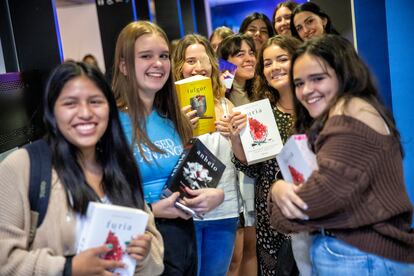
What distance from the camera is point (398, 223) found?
156 cm

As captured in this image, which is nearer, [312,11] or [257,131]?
[257,131]

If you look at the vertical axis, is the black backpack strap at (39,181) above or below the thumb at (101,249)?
above

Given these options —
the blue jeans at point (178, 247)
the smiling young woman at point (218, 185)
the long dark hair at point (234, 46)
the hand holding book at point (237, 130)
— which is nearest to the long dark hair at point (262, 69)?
the smiling young woman at point (218, 185)

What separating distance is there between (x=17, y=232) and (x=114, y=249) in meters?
0.30

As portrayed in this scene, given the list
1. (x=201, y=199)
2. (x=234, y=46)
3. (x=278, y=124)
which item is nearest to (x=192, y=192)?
(x=201, y=199)

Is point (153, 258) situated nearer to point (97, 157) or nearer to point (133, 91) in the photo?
point (97, 157)

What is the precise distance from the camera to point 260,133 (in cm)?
246

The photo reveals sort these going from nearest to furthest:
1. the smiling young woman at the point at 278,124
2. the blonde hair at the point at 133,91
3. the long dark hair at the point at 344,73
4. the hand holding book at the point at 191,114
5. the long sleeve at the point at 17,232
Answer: the long sleeve at the point at 17,232, the long dark hair at the point at 344,73, the blonde hair at the point at 133,91, the hand holding book at the point at 191,114, the smiling young woman at the point at 278,124

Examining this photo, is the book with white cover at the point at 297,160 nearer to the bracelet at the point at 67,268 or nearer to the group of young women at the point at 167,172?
the group of young women at the point at 167,172

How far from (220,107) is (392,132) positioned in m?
1.30

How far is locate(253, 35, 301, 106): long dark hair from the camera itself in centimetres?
264

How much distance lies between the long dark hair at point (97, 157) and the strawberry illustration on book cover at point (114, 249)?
0.42 feet

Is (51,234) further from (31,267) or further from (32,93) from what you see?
(32,93)

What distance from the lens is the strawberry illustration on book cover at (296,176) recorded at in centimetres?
161
